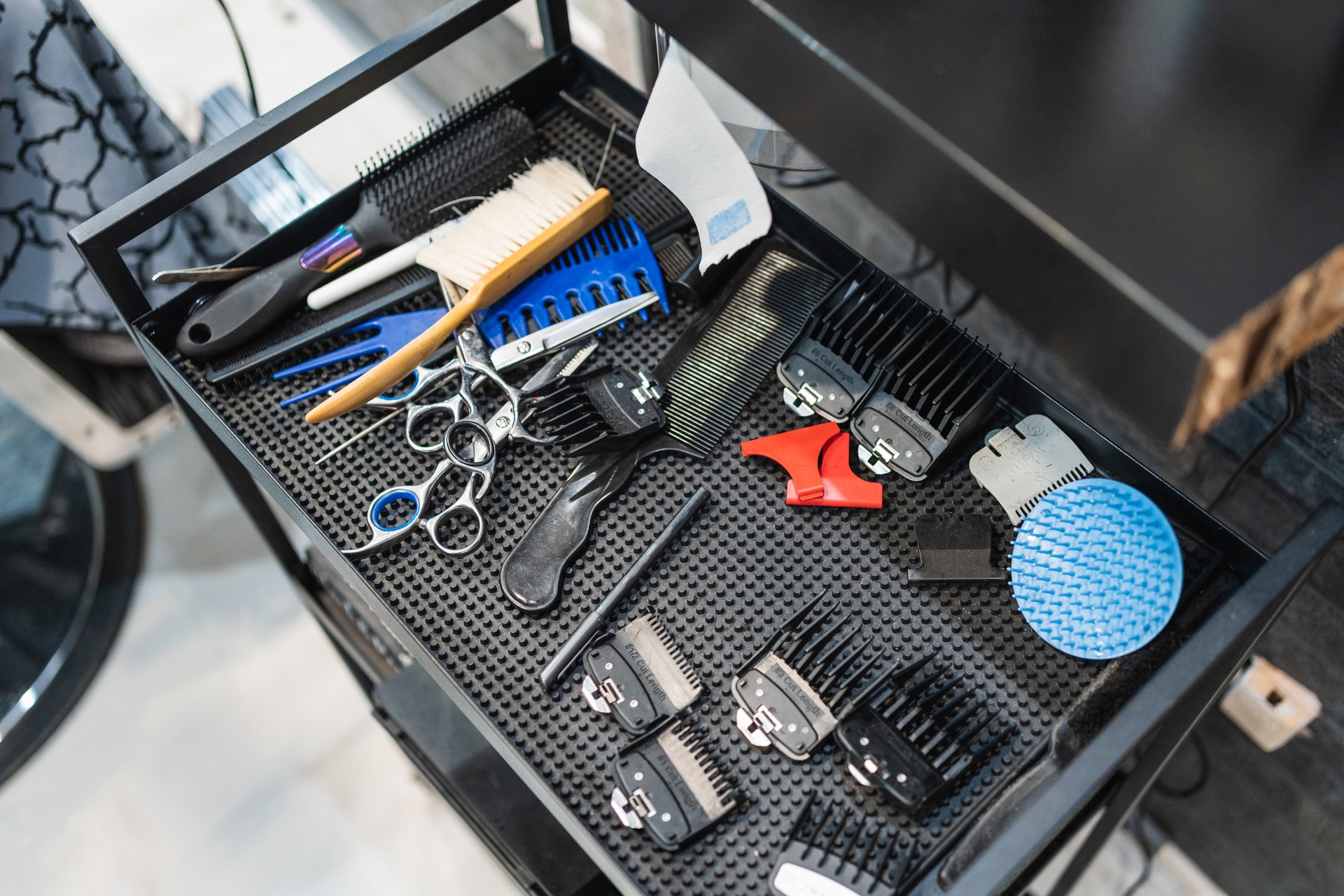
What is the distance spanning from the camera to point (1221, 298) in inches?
21.8

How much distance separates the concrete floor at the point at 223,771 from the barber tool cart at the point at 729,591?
2.24 ft

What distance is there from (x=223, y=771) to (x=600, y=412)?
1.24 metres

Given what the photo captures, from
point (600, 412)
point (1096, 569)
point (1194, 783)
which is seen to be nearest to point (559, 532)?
point (600, 412)

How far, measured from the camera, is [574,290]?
1081 millimetres

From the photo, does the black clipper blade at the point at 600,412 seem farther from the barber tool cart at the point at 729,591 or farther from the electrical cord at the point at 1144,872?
the electrical cord at the point at 1144,872

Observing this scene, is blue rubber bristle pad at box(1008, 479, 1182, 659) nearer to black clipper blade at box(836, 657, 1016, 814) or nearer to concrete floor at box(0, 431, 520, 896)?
black clipper blade at box(836, 657, 1016, 814)

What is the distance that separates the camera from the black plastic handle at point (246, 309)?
106 cm

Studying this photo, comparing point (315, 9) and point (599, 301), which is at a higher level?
point (599, 301)

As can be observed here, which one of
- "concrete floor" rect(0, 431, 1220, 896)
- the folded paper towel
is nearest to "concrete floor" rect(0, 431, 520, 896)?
"concrete floor" rect(0, 431, 1220, 896)

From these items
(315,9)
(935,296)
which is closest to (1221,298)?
(935,296)

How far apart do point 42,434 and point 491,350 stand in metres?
1.49

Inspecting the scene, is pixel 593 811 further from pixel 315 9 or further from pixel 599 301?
pixel 315 9

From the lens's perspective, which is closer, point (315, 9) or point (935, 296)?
point (935, 296)

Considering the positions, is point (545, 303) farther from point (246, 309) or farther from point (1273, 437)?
point (1273, 437)
